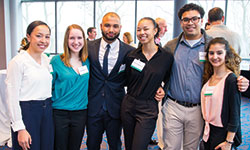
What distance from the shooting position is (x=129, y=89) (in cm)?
198

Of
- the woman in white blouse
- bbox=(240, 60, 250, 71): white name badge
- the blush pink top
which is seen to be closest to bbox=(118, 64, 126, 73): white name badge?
the woman in white blouse

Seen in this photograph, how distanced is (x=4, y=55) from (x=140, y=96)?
Answer: 26.3 feet

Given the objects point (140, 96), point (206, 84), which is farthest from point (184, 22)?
point (140, 96)

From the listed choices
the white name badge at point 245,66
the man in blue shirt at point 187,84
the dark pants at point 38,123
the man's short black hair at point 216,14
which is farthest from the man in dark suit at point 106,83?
the white name badge at point 245,66

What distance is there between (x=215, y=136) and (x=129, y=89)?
84 centimetres

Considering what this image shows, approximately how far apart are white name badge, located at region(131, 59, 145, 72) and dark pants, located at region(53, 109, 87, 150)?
2.11 ft

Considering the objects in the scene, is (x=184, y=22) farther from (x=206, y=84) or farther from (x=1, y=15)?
(x=1, y=15)

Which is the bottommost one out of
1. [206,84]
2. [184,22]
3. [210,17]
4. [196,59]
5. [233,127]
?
[233,127]

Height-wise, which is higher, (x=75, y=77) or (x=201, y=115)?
(x=75, y=77)

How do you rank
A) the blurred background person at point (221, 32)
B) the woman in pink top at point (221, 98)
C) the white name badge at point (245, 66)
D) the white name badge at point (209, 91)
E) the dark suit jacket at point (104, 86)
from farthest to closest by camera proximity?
the white name badge at point (245, 66) < the blurred background person at point (221, 32) < the dark suit jacket at point (104, 86) < the white name badge at point (209, 91) < the woman in pink top at point (221, 98)

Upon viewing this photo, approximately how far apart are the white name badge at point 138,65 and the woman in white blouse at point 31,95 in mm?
752

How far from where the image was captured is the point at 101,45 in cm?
212

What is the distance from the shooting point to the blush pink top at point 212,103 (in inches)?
65.2

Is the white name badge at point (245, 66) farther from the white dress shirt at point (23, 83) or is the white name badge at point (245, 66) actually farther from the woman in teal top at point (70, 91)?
the white dress shirt at point (23, 83)
